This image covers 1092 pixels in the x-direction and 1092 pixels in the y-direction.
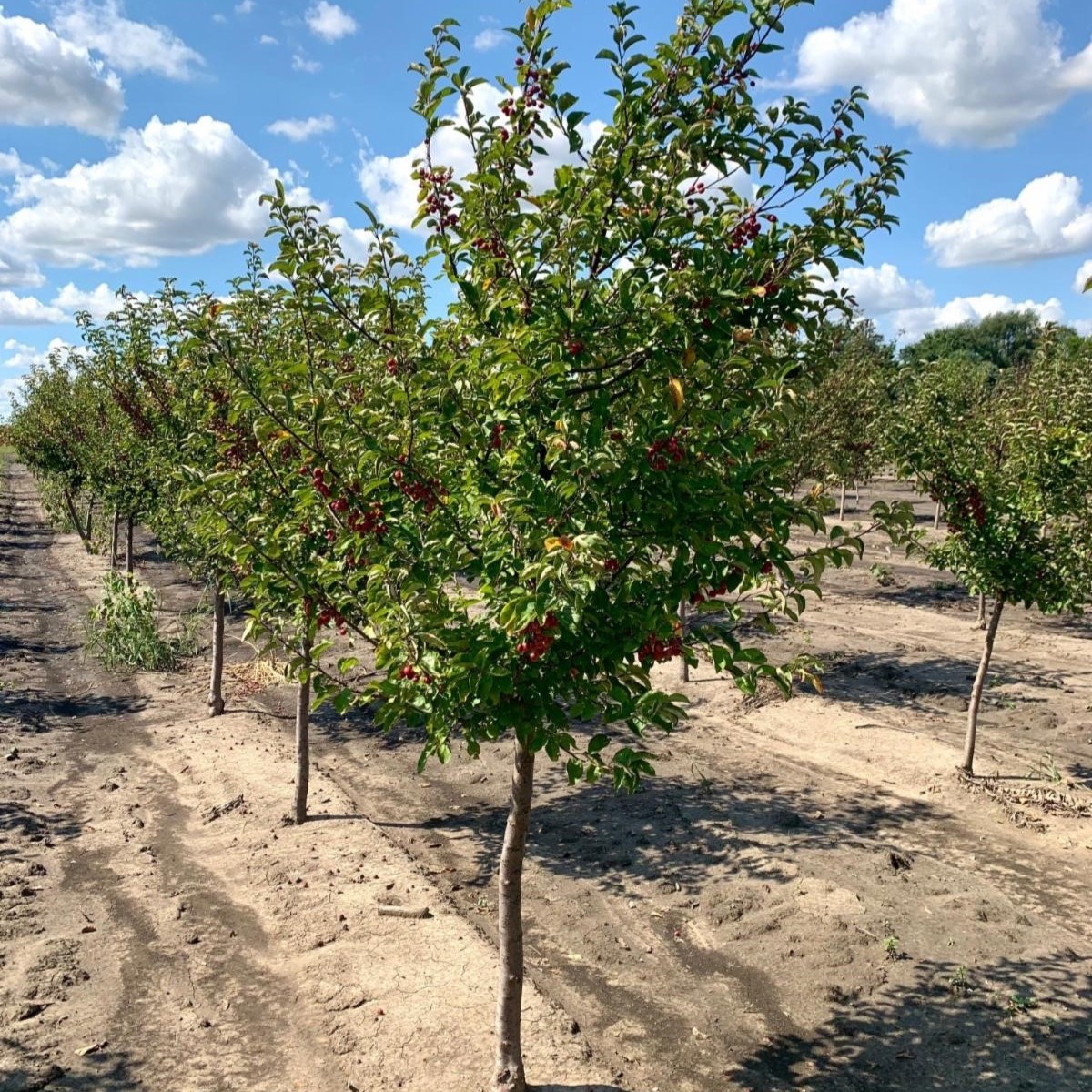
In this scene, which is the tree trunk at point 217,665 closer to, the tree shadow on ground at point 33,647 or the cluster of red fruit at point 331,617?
the tree shadow on ground at point 33,647

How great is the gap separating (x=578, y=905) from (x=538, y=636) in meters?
5.63

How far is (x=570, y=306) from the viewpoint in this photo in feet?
14.6

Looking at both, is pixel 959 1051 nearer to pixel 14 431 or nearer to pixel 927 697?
pixel 927 697

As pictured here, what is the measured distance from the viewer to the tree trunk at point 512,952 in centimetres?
589

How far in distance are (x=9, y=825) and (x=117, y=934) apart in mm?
3438

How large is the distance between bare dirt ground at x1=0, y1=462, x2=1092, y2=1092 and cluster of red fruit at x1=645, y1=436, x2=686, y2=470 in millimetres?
4667

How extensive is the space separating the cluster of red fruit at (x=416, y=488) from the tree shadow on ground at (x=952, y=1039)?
4.89 metres

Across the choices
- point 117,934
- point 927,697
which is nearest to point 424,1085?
point 117,934

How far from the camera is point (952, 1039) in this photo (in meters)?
6.64

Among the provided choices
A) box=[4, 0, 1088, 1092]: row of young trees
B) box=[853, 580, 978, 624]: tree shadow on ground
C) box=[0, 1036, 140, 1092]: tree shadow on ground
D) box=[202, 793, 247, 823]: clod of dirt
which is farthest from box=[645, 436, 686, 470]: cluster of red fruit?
box=[853, 580, 978, 624]: tree shadow on ground

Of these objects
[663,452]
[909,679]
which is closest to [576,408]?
[663,452]

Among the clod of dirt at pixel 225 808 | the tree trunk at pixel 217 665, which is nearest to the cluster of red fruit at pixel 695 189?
the clod of dirt at pixel 225 808

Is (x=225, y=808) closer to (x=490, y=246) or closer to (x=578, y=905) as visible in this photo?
(x=578, y=905)

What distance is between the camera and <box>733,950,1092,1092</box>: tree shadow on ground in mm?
6215
